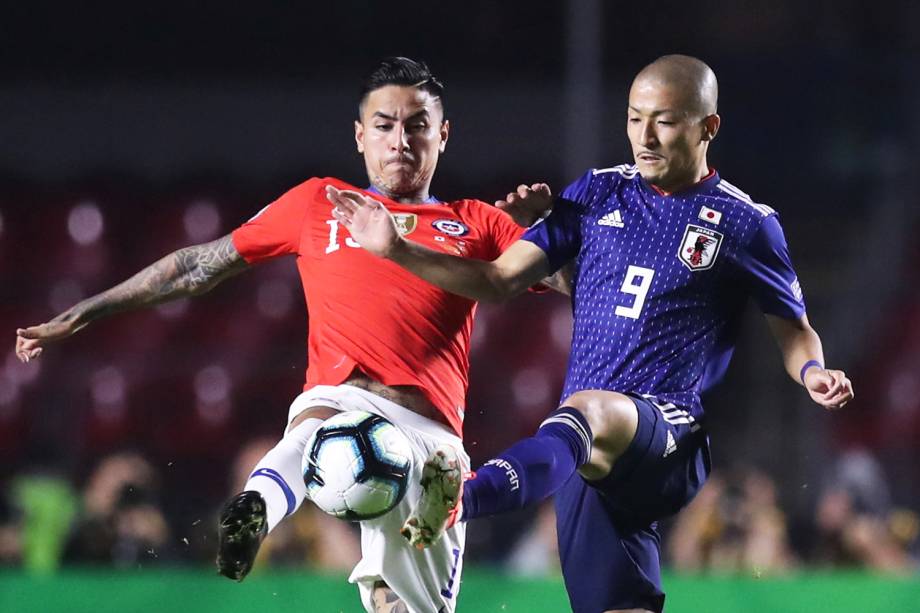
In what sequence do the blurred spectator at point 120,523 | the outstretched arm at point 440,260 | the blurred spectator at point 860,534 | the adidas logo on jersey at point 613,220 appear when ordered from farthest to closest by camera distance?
the blurred spectator at point 860,534 < the blurred spectator at point 120,523 < the adidas logo on jersey at point 613,220 < the outstretched arm at point 440,260

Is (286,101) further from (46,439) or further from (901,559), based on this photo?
(901,559)

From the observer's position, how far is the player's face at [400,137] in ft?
14.7

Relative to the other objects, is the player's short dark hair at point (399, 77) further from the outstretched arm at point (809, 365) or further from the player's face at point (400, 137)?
the outstretched arm at point (809, 365)

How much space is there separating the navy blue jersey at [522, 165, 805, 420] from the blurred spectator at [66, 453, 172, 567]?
3368mm

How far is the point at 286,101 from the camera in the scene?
476 inches

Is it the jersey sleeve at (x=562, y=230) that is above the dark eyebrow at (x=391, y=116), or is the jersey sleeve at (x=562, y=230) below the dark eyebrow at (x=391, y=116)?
below

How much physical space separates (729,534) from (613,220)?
3.96 m

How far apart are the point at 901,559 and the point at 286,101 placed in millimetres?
6614

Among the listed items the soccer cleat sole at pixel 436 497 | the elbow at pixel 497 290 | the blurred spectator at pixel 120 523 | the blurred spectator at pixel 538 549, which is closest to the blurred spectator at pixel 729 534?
the blurred spectator at pixel 538 549

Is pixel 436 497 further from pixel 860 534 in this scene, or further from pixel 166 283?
pixel 860 534

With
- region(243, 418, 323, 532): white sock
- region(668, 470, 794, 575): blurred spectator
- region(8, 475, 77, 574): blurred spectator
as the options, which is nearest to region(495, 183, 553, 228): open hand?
region(243, 418, 323, 532): white sock

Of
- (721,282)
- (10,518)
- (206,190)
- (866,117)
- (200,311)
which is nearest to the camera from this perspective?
(721,282)

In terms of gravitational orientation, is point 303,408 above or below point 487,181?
above

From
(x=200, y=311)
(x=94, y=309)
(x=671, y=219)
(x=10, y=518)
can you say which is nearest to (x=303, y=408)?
(x=94, y=309)
